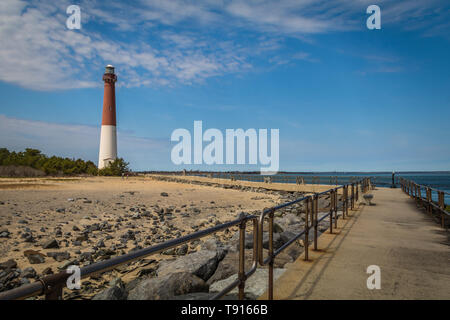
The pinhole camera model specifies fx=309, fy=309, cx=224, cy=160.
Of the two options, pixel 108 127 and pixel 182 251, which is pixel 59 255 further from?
pixel 108 127

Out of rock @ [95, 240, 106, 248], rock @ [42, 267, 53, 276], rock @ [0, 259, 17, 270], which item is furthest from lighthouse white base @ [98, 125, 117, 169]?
rock @ [42, 267, 53, 276]

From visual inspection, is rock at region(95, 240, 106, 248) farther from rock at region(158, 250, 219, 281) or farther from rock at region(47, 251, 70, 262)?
rock at region(158, 250, 219, 281)

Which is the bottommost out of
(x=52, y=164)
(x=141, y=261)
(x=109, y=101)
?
(x=141, y=261)

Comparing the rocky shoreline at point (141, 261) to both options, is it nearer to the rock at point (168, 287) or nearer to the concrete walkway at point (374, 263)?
the rock at point (168, 287)

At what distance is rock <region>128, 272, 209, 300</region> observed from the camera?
407 centimetres

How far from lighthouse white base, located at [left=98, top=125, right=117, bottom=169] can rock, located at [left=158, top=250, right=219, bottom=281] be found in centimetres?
4348

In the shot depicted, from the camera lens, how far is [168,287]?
4133 millimetres

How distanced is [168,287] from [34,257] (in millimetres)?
4289

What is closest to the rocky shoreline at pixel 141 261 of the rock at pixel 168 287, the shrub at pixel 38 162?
the rock at pixel 168 287

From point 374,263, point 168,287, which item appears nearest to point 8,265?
point 168,287

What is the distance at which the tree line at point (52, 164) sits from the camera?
36.4 metres

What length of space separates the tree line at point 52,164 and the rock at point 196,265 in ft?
121
